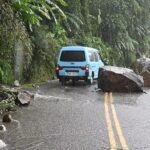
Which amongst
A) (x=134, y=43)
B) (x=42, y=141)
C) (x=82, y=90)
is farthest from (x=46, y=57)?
(x=134, y=43)

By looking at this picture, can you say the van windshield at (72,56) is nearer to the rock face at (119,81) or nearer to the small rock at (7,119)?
the rock face at (119,81)

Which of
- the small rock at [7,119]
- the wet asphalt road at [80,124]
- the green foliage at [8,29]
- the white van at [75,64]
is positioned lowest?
the wet asphalt road at [80,124]

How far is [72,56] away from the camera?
24.5 m

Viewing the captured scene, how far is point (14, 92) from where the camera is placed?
51.6ft

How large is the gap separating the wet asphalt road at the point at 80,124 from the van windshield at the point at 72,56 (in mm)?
5289

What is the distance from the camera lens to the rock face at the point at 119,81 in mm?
21953

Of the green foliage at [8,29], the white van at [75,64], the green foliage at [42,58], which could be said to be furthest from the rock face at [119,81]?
the green foliage at [42,58]

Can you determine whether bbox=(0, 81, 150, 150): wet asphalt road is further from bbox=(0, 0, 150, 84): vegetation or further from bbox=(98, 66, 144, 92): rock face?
bbox=(0, 0, 150, 84): vegetation

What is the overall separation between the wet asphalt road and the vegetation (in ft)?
9.98

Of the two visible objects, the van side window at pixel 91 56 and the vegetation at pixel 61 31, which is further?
the van side window at pixel 91 56

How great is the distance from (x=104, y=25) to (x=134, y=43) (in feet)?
18.2

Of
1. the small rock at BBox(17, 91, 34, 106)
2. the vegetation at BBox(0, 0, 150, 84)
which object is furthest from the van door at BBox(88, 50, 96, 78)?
the small rock at BBox(17, 91, 34, 106)

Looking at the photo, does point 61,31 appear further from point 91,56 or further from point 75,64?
point 75,64

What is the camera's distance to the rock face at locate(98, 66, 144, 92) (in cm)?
2195
